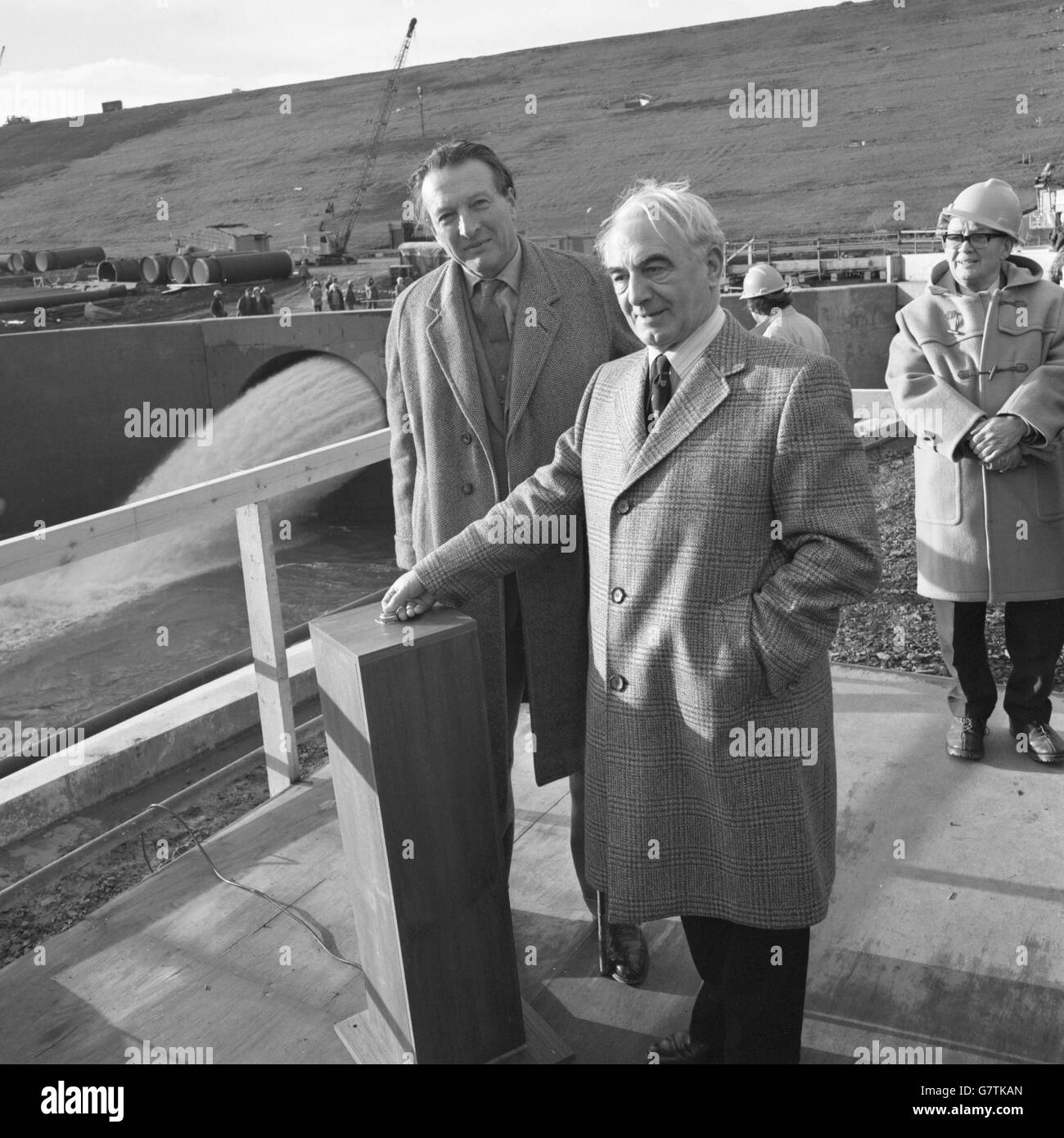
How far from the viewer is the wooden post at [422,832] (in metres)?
1.79

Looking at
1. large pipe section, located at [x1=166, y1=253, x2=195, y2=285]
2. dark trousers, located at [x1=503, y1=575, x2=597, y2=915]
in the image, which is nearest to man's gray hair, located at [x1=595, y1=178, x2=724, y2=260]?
dark trousers, located at [x1=503, y1=575, x2=597, y2=915]

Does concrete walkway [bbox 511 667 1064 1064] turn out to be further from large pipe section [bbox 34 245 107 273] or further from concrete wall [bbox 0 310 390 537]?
large pipe section [bbox 34 245 107 273]

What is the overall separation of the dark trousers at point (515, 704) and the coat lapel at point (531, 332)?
0.37 meters

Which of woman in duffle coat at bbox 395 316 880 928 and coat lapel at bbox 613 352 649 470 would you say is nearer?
woman in duffle coat at bbox 395 316 880 928

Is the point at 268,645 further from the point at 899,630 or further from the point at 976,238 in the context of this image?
the point at 899,630

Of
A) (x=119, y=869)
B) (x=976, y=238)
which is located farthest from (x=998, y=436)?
(x=119, y=869)

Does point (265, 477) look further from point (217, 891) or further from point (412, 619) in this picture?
point (412, 619)

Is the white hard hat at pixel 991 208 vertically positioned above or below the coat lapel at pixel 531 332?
above

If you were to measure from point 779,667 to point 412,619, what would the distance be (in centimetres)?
64

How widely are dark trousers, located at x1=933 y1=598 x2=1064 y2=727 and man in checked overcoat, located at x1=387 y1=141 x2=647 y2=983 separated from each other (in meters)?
1.42

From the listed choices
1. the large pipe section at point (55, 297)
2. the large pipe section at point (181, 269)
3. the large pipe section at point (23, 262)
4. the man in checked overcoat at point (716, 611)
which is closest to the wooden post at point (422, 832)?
the man in checked overcoat at point (716, 611)

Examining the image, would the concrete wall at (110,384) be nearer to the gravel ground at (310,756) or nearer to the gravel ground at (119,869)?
the gravel ground at (310,756)

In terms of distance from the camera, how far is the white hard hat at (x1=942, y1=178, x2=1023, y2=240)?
9.40 feet

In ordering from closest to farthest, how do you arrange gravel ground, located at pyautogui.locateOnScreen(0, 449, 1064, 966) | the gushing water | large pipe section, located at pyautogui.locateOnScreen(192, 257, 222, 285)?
gravel ground, located at pyautogui.locateOnScreen(0, 449, 1064, 966)
the gushing water
large pipe section, located at pyautogui.locateOnScreen(192, 257, 222, 285)
